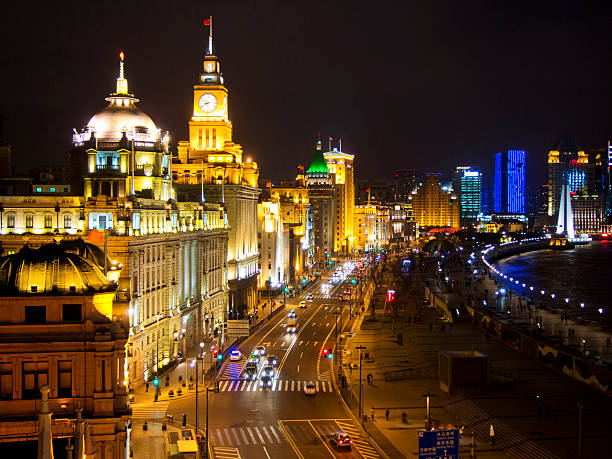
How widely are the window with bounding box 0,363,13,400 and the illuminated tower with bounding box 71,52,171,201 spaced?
37.3m

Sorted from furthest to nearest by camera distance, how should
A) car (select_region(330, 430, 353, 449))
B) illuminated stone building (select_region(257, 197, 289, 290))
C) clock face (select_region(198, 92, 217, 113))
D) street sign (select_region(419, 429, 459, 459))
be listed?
illuminated stone building (select_region(257, 197, 289, 290)), clock face (select_region(198, 92, 217, 113)), car (select_region(330, 430, 353, 449)), street sign (select_region(419, 429, 459, 459))

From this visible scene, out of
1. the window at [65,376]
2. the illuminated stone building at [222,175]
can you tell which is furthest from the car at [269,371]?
the window at [65,376]

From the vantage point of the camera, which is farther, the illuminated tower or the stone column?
the illuminated tower

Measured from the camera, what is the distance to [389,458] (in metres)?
43.1

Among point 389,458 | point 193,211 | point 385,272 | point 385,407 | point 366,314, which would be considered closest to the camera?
point 389,458

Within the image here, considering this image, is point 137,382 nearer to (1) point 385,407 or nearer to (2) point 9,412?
(1) point 385,407

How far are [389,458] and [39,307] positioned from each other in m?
22.8

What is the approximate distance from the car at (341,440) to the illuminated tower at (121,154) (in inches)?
1363

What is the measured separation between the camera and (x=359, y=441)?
153 ft

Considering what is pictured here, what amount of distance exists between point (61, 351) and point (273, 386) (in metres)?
31.0

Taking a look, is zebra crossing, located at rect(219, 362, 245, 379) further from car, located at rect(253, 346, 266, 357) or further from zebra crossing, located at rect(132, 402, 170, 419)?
zebra crossing, located at rect(132, 402, 170, 419)

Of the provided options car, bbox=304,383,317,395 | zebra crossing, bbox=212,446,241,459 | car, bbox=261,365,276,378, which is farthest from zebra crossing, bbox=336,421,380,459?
car, bbox=261,365,276,378

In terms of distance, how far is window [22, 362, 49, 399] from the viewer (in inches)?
1276

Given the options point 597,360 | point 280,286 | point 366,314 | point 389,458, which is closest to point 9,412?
point 389,458
